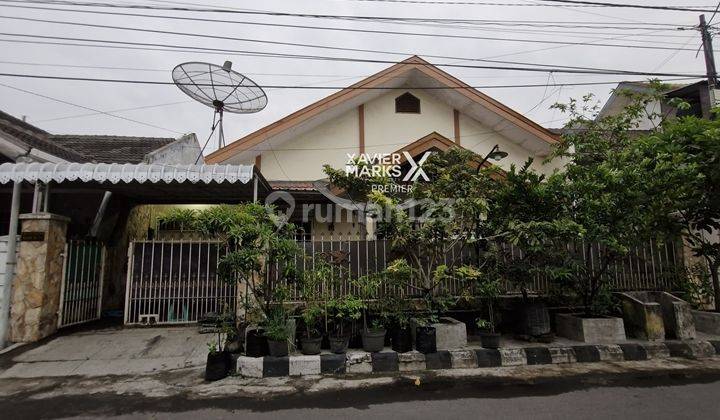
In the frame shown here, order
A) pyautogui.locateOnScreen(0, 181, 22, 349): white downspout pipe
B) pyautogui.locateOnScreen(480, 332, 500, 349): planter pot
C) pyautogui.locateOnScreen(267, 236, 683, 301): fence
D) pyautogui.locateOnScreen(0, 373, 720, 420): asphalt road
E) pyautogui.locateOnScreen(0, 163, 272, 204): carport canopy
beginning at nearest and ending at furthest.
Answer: pyautogui.locateOnScreen(0, 373, 720, 420): asphalt road, pyautogui.locateOnScreen(480, 332, 500, 349): planter pot, pyautogui.locateOnScreen(0, 181, 22, 349): white downspout pipe, pyautogui.locateOnScreen(0, 163, 272, 204): carport canopy, pyautogui.locateOnScreen(267, 236, 683, 301): fence

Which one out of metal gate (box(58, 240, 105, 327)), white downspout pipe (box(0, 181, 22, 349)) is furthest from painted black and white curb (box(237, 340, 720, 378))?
metal gate (box(58, 240, 105, 327))

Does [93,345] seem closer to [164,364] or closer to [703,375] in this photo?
[164,364]

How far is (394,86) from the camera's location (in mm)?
11922

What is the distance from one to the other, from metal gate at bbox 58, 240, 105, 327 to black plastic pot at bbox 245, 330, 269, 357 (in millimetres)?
4498

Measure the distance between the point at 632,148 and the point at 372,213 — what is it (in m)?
5.16

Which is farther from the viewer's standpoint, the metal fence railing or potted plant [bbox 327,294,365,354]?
the metal fence railing

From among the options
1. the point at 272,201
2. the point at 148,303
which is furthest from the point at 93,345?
the point at 272,201

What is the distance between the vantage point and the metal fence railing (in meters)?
7.47

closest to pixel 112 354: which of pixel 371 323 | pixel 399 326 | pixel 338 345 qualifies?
pixel 338 345

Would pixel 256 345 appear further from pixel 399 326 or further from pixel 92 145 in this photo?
pixel 92 145

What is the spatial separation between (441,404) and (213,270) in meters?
→ 5.82

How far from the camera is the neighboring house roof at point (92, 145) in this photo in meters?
9.49

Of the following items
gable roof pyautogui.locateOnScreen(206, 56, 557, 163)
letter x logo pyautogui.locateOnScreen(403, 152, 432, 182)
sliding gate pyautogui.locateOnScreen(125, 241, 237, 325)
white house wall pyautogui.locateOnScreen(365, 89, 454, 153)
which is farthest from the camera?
white house wall pyautogui.locateOnScreen(365, 89, 454, 153)

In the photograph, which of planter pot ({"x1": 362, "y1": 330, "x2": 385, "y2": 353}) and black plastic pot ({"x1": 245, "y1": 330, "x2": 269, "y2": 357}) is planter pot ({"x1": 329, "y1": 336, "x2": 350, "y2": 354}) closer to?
planter pot ({"x1": 362, "y1": 330, "x2": 385, "y2": 353})
